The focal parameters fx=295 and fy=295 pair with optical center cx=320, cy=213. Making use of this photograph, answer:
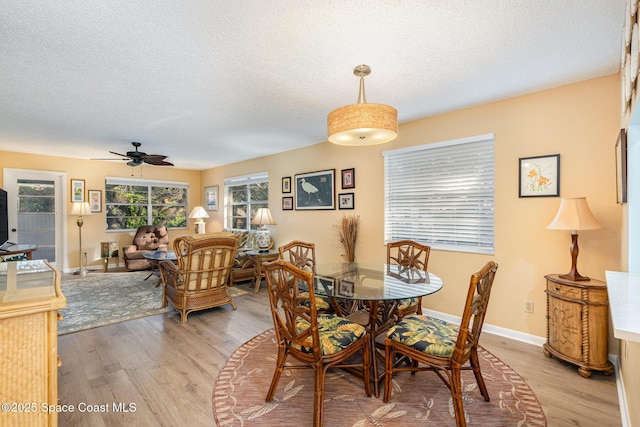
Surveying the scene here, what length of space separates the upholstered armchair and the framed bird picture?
3.53 meters

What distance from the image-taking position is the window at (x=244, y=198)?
6.19m

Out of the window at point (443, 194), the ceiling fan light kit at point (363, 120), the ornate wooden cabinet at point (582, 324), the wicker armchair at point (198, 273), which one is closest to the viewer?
the ceiling fan light kit at point (363, 120)

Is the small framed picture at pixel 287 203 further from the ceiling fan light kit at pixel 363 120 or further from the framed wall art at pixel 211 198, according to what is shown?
the ceiling fan light kit at pixel 363 120

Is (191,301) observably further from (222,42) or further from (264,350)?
(222,42)

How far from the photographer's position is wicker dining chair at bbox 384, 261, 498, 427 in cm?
163

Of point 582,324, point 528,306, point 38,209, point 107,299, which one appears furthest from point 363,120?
point 38,209

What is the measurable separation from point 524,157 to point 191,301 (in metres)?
3.91

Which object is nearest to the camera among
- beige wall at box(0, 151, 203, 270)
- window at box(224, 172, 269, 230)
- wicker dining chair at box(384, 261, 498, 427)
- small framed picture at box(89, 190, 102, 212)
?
wicker dining chair at box(384, 261, 498, 427)

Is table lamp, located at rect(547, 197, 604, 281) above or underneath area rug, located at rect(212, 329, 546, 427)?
above

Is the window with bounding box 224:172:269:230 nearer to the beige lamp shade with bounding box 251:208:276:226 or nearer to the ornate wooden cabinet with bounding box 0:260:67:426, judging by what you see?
the beige lamp shade with bounding box 251:208:276:226

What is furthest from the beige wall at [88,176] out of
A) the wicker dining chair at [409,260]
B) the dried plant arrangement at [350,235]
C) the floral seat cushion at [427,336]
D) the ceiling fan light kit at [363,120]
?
the floral seat cushion at [427,336]

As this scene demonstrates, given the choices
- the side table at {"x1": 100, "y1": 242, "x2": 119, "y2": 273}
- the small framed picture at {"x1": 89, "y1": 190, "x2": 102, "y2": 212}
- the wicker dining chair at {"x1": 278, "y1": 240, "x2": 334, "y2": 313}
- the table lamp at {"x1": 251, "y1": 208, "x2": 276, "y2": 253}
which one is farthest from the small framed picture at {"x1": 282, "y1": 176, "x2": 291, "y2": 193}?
the small framed picture at {"x1": 89, "y1": 190, "x2": 102, "y2": 212}

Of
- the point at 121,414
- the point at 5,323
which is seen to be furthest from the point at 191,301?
the point at 5,323

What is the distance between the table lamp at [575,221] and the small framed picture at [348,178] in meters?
2.46
